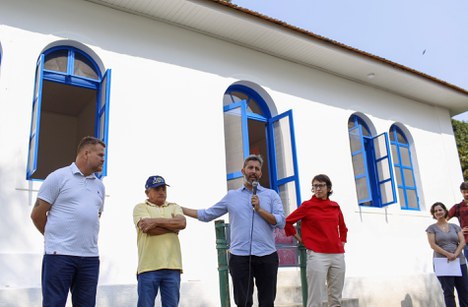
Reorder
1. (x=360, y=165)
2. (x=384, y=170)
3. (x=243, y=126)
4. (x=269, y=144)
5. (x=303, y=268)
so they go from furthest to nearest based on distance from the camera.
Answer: (x=384, y=170), (x=360, y=165), (x=269, y=144), (x=243, y=126), (x=303, y=268)

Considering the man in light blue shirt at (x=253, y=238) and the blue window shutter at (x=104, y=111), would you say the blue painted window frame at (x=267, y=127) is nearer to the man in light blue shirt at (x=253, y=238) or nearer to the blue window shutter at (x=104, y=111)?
the blue window shutter at (x=104, y=111)

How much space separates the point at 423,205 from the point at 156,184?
6.84 meters

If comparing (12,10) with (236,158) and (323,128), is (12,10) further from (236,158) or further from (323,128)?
(323,128)

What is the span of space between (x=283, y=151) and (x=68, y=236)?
465 cm

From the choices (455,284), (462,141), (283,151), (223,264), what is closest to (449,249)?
(455,284)

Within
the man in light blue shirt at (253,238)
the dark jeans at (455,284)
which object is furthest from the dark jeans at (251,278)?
the dark jeans at (455,284)

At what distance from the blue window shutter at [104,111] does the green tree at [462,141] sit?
10.3 m

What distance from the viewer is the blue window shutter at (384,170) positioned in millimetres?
8242

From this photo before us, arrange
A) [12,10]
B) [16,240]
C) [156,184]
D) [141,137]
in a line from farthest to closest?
[141,137] < [12,10] < [16,240] < [156,184]

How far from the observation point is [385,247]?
27.3 ft

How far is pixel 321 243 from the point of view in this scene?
4.84 meters

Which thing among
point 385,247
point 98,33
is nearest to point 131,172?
point 98,33

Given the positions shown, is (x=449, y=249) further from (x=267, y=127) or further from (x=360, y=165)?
(x=267, y=127)

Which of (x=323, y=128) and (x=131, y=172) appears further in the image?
(x=323, y=128)
